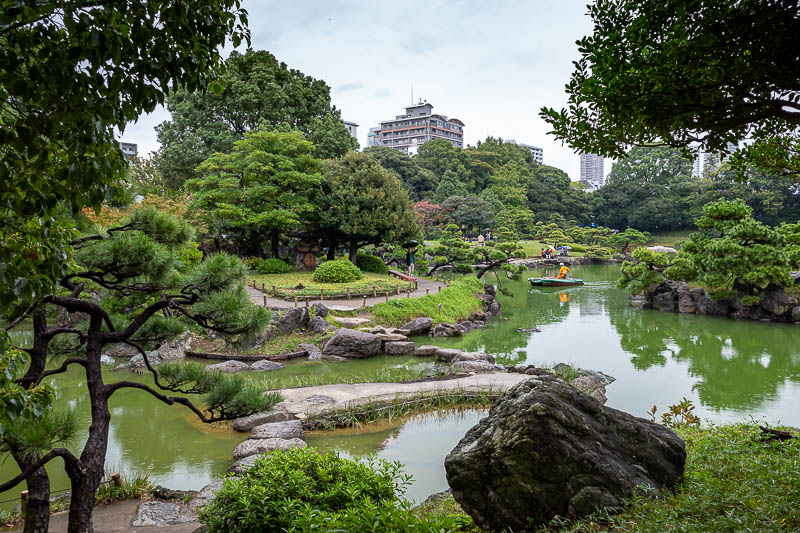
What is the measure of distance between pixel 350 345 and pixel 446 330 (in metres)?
3.42

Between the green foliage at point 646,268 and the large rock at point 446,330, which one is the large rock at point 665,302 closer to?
the green foliage at point 646,268

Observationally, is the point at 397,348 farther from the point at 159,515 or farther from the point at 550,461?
the point at 550,461

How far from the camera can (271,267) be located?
18609mm

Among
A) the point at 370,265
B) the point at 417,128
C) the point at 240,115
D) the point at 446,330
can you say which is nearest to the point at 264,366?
the point at 446,330

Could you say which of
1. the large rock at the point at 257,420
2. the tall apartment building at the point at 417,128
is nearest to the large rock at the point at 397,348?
the large rock at the point at 257,420

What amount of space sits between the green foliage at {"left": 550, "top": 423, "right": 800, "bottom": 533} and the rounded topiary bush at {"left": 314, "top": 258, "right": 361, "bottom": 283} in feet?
44.0

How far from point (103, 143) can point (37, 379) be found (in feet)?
6.59

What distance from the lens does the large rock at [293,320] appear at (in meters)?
11.9

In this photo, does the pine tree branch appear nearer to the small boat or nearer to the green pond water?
the green pond water

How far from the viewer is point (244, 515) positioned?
8.63 feet

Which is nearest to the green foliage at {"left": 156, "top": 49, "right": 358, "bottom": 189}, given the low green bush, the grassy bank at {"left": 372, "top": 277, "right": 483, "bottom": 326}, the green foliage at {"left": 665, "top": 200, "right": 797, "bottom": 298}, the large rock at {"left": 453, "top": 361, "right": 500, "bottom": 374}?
the grassy bank at {"left": 372, "top": 277, "right": 483, "bottom": 326}

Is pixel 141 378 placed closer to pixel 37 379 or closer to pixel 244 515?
pixel 37 379

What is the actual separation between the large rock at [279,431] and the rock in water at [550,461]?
3159 millimetres

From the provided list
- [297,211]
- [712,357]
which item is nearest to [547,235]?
[297,211]
